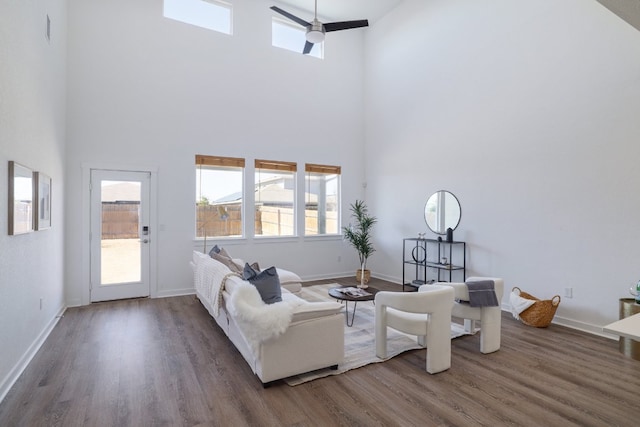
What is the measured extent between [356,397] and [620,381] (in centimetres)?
228

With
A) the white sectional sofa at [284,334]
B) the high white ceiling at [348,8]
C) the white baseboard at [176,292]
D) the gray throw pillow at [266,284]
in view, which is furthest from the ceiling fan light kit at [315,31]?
the white baseboard at [176,292]

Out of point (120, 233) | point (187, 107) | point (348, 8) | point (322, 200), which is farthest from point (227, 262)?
point (348, 8)

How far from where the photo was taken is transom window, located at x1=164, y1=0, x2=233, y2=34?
590 cm

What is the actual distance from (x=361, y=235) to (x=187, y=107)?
3.90 m

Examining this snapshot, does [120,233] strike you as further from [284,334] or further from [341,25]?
[341,25]

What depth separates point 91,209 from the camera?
5.31 meters

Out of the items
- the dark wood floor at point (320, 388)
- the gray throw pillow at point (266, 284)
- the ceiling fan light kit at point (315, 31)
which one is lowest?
the dark wood floor at point (320, 388)

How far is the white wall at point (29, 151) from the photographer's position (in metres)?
2.64

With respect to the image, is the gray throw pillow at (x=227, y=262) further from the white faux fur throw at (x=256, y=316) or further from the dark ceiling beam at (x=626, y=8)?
the dark ceiling beam at (x=626, y=8)

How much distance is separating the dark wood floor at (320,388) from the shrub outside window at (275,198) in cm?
308

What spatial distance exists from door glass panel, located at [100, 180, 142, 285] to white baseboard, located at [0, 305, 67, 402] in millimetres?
1171

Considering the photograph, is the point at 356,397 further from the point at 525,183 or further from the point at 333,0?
the point at 333,0

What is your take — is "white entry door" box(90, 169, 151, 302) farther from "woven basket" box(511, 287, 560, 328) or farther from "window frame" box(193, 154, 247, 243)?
"woven basket" box(511, 287, 560, 328)

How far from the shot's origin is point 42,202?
3.65m
